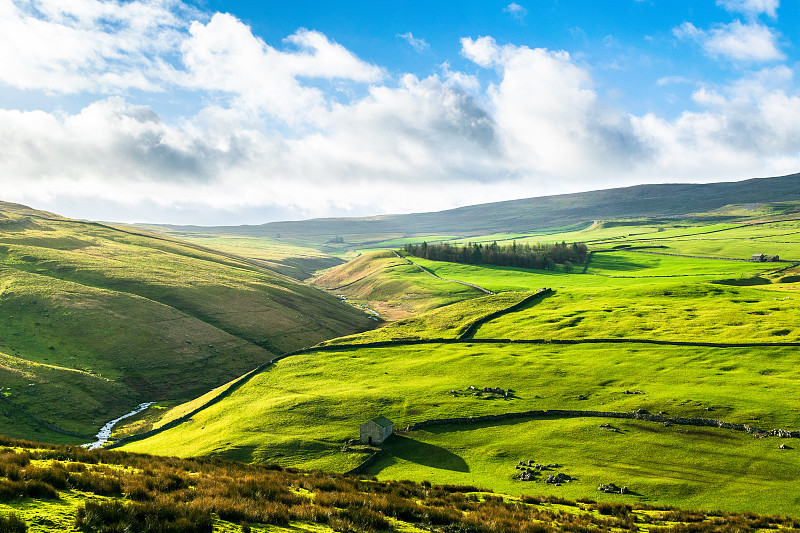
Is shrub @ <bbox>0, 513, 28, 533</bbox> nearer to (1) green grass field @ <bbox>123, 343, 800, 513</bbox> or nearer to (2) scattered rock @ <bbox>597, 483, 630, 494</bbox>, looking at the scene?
(1) green grass field @ <bbox>123, 343, 800, 513</bbox>

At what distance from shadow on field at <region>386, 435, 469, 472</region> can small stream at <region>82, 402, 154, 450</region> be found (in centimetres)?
3536

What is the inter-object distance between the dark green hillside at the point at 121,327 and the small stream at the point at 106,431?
1326 mm

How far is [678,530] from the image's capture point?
83.3 ft

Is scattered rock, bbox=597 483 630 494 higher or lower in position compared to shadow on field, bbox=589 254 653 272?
lower

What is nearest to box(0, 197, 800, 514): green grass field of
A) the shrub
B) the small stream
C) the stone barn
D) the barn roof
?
the stone barn

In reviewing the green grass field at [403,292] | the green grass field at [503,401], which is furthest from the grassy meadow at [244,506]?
the green grass field at [403,292]

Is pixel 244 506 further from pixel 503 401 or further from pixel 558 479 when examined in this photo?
pixel 503 401

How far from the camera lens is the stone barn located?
4897cm

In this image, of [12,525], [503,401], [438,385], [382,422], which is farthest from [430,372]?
[12,525]

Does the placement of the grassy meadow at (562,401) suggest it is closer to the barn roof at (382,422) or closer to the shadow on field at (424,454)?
the shadow on field at (424,454)

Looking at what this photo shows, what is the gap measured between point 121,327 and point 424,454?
7541cm

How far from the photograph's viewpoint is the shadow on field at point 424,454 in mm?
44434

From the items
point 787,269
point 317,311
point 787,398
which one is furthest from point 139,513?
point 787,269

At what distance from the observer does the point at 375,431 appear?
161 ft
